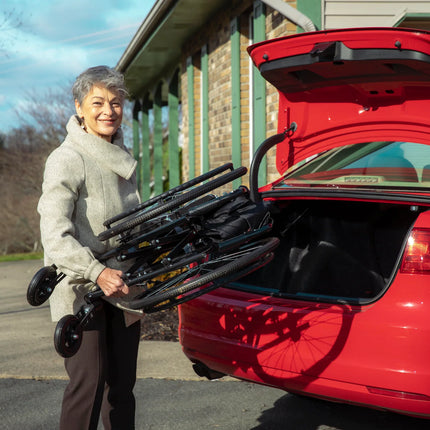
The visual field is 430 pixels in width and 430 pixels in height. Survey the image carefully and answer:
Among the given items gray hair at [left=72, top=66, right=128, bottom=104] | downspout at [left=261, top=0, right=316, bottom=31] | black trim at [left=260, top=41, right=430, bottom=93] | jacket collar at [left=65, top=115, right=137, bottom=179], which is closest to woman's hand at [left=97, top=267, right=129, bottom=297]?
jacket collar at [left=65, top=115, right=137, bottom=179]

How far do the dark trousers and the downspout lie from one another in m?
4.52

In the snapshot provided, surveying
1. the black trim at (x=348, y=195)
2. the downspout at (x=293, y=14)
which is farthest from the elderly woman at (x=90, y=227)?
the downspout at (x=293, y=14)

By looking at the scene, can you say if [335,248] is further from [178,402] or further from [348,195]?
[178,402]

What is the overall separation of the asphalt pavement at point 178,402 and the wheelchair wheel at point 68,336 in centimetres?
141

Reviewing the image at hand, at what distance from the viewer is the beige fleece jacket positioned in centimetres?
289

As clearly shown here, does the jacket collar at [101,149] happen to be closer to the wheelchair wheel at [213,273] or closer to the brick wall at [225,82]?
the wheelchair wheel at [213,273]

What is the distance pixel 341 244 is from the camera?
4.41 metres

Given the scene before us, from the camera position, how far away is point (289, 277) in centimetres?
419

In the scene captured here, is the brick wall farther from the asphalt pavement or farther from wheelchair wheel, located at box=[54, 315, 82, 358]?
wheelchair wheel, located at box=[54, 315, 82, 358]

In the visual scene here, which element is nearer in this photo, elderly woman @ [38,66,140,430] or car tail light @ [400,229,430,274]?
elderly woman @ [38,66,140,430]

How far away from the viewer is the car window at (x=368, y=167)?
4129 millimetres

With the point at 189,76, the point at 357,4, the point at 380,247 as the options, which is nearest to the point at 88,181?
the point at 380,247

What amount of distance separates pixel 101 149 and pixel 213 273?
75 cm

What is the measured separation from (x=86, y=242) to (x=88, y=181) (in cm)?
26
